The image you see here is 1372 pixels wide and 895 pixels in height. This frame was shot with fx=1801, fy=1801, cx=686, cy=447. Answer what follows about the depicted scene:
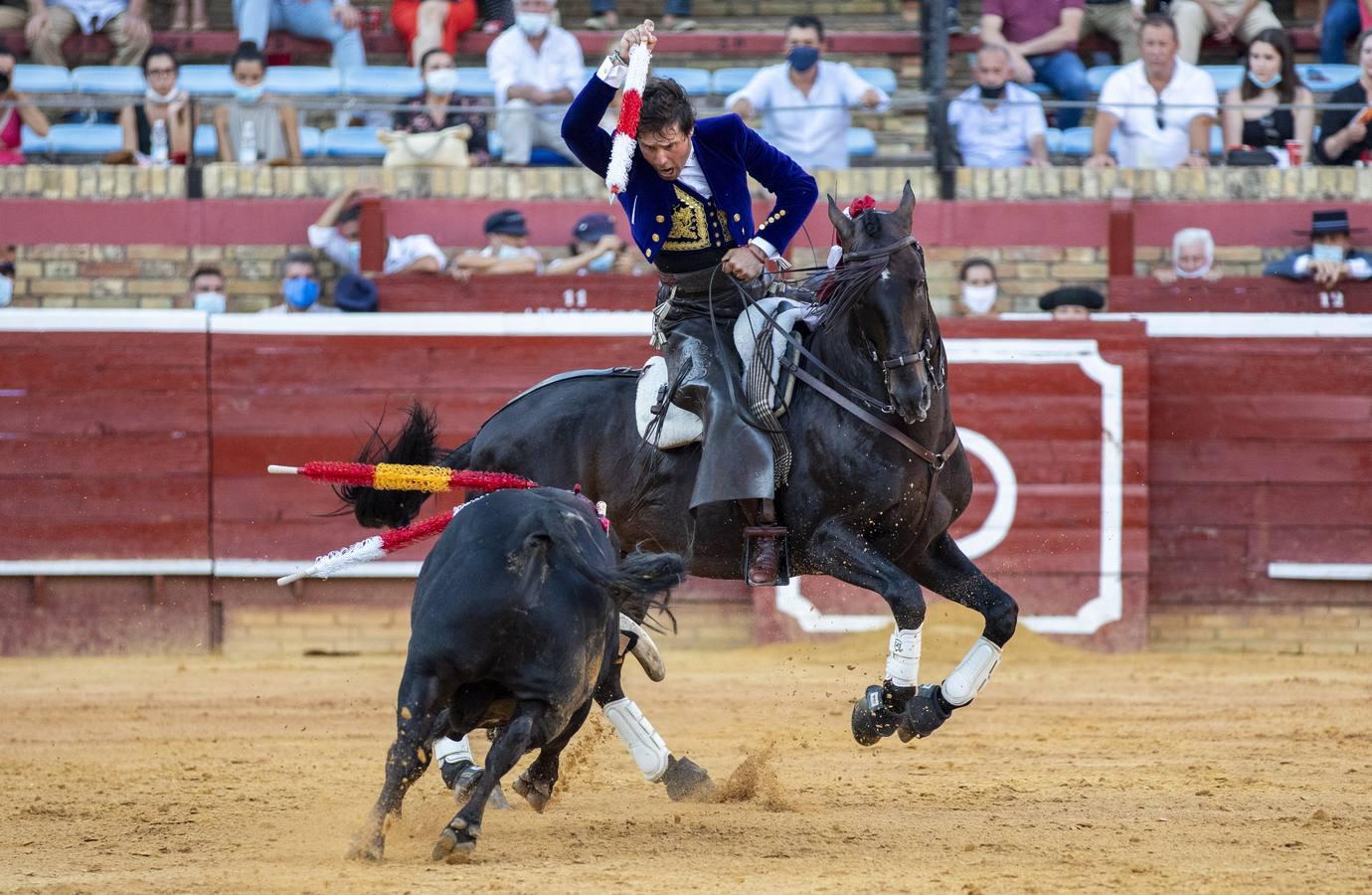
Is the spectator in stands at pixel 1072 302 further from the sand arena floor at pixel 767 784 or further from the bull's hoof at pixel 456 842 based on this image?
the bull's hoof at pixel 456 842

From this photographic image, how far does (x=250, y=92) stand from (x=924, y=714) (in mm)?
7338

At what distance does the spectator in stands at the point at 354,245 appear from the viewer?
10406 millimetres

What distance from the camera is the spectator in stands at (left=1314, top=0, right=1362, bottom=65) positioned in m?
12.6

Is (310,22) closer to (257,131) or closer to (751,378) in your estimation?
(257,131)

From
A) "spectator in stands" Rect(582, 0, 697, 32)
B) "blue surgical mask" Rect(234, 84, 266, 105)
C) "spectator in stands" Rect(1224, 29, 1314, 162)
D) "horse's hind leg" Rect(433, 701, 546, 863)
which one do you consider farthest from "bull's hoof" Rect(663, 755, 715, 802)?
"spectator in stands" Rect(582, 0, 697, 32)

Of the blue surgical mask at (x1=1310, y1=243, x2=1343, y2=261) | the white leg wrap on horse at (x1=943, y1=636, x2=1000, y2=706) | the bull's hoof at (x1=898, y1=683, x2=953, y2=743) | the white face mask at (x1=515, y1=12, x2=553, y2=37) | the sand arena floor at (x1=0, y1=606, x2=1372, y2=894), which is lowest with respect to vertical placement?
the sand arena floor at (x1=0, y1=606, x2=1372, y2=894)

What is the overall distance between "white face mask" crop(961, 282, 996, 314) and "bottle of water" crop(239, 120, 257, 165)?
4.38 meters

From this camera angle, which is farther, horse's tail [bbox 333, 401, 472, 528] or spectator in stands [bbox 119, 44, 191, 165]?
spectator in stands [bbox 119, 44, 191, 165]

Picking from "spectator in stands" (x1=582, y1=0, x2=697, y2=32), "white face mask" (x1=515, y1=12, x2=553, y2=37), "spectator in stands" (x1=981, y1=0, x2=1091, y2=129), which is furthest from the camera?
"spectator in stands" (x1=582, y1=0, x2=697, y2=32)

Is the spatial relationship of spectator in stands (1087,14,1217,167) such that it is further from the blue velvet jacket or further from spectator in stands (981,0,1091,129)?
the blue velvet jacket

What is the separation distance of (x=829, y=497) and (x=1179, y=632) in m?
5.08

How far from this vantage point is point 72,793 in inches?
249

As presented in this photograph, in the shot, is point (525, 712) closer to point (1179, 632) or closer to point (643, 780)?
point (643, 780)

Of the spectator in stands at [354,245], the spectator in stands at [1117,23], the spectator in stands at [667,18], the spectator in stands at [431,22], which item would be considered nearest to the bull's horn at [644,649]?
the spectator in stands at [354,245]
